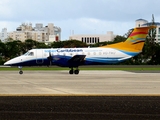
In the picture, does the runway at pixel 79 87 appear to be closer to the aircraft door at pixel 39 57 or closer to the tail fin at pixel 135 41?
the aircraft door at pixel 39 57

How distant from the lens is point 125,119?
11.7 metres

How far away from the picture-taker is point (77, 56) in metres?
45.8

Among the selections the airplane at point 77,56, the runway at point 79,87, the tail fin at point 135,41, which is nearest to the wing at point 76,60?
the airplane at point 77,56

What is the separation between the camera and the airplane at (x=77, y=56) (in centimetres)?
4609

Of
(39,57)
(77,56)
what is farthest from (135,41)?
(39,57)

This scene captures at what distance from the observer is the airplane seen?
151ft

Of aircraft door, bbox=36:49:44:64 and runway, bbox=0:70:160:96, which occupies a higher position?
aircraft door, bbox=36:49:44:64

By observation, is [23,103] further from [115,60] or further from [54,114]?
[115,60]

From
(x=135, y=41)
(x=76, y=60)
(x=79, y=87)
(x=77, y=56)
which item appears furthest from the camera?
(x=135, y=41)

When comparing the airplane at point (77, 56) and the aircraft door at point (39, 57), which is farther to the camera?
the aircraft door at point (39, 57)

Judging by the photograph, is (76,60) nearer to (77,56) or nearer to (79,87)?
(77,56)

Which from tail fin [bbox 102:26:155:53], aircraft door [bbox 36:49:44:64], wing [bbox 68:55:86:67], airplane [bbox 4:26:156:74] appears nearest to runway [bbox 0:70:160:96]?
airplane [bbox 4:26:156:74]

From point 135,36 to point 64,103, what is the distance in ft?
116

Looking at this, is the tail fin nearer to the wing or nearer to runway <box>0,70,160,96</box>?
the wing
